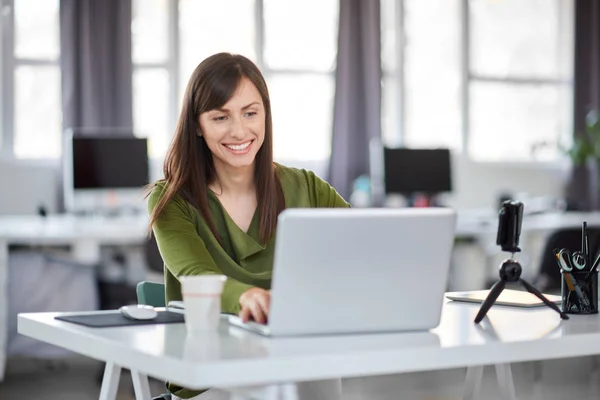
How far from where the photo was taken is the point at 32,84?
602 centimetres

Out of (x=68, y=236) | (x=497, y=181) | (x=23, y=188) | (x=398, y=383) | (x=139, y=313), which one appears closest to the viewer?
(x=139, y=313)

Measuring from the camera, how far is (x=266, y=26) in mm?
6555

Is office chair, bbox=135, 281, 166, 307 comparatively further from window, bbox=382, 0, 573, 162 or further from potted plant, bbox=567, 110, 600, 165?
potted plant, bbox=567, 110, 600, 165

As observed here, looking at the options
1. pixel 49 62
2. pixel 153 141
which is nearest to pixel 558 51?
pixel 153 141

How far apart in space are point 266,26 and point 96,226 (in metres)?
2.15

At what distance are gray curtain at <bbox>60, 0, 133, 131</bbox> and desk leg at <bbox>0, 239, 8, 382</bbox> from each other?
4.49ft

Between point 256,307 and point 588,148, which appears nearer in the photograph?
point 256,307

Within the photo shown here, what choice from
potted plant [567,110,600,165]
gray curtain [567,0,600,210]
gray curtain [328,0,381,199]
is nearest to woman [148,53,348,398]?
gray curtain [328,0,381,199]

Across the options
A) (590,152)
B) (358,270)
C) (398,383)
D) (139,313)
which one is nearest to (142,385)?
(139,313)

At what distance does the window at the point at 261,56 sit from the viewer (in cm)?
629

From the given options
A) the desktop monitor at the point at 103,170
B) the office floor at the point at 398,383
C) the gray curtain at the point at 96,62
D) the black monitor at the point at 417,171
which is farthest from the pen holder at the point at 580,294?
the gray curtain at the point at 96,62

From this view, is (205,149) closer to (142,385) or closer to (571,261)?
(142,385)

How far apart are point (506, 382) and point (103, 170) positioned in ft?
12.3

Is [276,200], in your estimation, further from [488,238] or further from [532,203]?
[532,203]
